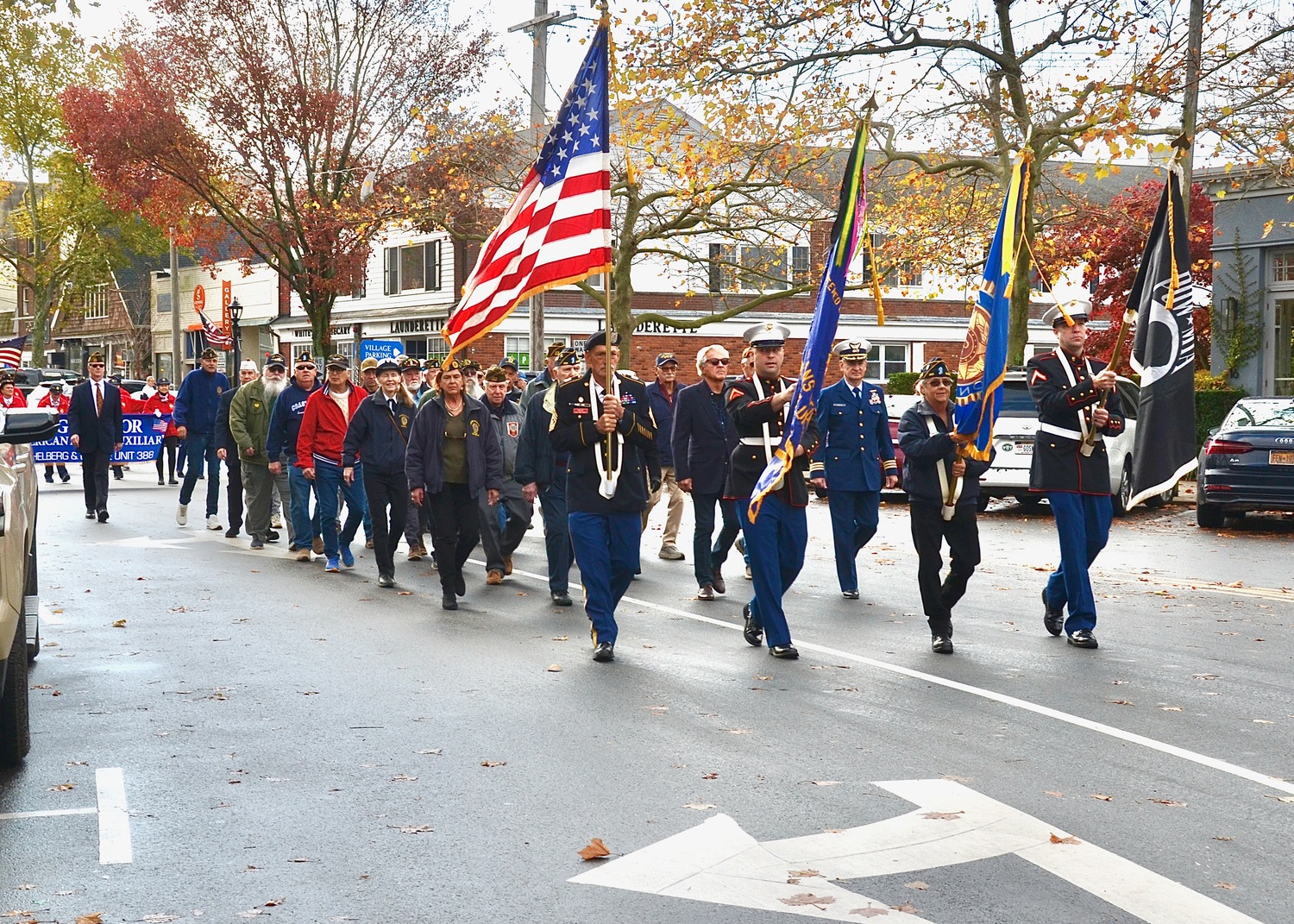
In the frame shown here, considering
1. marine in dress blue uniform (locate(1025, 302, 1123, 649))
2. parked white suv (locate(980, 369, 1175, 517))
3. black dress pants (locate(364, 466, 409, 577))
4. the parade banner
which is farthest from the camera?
the parade banner

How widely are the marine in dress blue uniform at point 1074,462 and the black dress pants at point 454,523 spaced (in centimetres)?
446

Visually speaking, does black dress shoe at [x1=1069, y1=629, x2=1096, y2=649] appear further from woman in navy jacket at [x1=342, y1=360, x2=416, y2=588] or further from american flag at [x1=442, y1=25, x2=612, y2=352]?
woman in navy jacket at [x1=342, y1=360, x2=416, y2=588]

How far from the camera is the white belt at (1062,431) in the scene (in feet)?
30.9

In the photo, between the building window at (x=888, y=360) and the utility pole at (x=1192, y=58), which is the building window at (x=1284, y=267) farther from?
the building window at (x=888, y=360)

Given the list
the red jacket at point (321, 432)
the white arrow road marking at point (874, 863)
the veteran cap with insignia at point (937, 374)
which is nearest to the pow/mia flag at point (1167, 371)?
the veteran cap with insignia at point (937, 374)

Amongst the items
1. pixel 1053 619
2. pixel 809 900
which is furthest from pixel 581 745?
pixel 1053 619

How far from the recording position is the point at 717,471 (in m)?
12.1

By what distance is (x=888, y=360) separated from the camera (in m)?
58.1

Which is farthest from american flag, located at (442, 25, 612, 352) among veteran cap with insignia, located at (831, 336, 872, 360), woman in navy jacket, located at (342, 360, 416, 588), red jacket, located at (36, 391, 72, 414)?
red jacket, located at (36, 391, 72, 414)

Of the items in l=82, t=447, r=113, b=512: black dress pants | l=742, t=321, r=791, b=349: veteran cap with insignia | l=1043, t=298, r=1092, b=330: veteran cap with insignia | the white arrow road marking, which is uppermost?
l=1043, t=298, r=1092, b=330: veteran cap with insignia

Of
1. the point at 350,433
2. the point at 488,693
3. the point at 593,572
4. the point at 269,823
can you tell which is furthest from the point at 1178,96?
the point at 269,823

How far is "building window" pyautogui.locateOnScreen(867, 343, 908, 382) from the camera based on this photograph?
5781 centimetres

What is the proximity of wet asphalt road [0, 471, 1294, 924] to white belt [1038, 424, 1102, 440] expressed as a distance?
132 cm

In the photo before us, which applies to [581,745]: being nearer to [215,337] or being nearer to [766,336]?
[766,336]
